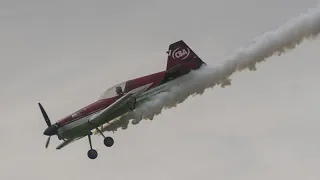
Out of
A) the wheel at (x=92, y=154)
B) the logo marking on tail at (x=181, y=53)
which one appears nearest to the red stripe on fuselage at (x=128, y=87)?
the logo marking on tail at (x=181, y=53)

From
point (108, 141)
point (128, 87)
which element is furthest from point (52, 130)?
point (128, 87)

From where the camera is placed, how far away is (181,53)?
5794 cm

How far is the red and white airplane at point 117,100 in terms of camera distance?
56.2 meters

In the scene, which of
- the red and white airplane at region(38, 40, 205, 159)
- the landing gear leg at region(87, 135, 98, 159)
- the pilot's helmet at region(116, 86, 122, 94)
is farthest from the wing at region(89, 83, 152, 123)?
the landing gear leg at region(87, 135, 98, 159)

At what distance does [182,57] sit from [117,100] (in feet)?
16.1

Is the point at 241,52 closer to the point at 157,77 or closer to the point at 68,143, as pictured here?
the point at 157,77

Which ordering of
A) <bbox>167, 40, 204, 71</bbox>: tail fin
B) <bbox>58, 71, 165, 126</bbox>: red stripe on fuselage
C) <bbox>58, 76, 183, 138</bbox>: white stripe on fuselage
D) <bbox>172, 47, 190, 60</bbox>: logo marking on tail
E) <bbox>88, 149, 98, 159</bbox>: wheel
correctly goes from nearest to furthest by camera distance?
1. <bbox>58, 76, 183, 138</bbox>: white stripe on fuselage
2. <bbox>58, 71, 165, 126</bbox>: red stripe on fuselage
3. <bbox>88, 149, 98, 159</bbox>: wheel
4. <bbox>167, 40, 204, 71</bbox>: tail fin
5. <bbox>172, 47, 190, 60</bbox>: logo marking on tail

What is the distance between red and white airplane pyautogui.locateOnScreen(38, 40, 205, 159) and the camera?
5619 cm

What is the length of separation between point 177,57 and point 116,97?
14.0 feet

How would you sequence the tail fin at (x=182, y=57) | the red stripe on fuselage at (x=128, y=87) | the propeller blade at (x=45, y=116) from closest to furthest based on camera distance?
the red stripe on fuselage at (x=128, y=87) < the propeller blade at (x=45, y=116) < the tail fin at (x=182, y=57)

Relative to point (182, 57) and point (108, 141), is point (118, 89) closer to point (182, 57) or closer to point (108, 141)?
point (108, 141)

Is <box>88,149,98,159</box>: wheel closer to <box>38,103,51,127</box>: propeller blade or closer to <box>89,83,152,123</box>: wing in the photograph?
<box>89,83,152,123</box>: wing

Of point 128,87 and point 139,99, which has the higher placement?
point 128,87

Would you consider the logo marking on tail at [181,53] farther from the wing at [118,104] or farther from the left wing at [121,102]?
the wing at [118,104]
